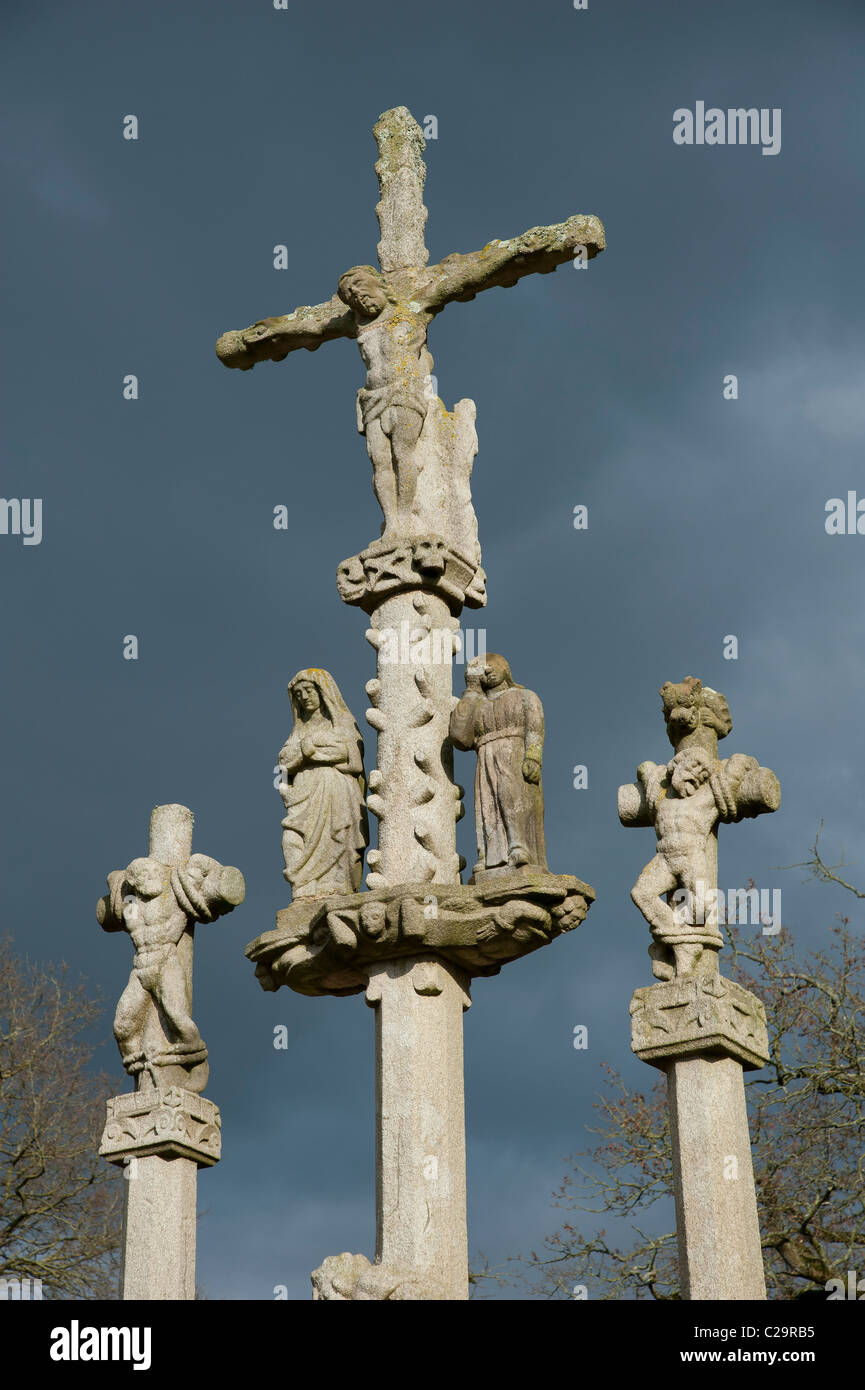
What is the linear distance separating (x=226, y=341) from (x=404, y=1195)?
6.66 m

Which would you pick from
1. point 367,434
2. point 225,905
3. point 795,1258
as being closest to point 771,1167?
point 795,1258

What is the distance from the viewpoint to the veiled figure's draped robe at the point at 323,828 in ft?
40.4

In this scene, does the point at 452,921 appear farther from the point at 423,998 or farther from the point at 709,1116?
the point at 709,1116

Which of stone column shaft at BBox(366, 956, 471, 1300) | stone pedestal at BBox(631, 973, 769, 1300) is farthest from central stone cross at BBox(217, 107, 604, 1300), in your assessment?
stone pedestal at BBox(631, 973, 769, 1300)

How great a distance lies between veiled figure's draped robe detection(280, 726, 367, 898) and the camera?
40.4ft

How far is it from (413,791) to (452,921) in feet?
3.34

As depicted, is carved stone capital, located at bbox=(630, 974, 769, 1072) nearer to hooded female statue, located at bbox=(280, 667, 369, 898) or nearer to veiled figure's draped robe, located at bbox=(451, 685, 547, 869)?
veiled figure's draped robe, located at bbox=(451, 685, 547, 869)

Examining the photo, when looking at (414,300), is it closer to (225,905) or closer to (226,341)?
(226,341)

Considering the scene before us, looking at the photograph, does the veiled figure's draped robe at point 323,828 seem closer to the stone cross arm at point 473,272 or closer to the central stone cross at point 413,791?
the central stone cross at point 413,791

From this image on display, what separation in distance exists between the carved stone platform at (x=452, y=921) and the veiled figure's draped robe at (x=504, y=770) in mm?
279

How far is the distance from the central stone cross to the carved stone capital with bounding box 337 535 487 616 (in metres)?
0.01
